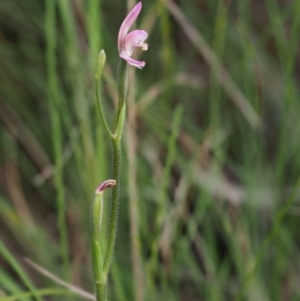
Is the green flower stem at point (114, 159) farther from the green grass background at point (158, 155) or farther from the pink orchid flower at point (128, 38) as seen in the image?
the green grass background at point (158, 155)

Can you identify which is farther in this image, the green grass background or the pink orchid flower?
the green grass background

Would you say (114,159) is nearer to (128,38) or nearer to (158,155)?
(128,38)

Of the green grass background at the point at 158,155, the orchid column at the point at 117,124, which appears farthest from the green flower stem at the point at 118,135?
the green grass background at the point at 158,155

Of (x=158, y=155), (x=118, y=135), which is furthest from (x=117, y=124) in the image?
(x=158, y=155)

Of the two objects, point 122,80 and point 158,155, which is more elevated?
point 122,80

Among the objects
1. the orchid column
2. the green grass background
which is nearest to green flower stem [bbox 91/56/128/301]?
the orchid column

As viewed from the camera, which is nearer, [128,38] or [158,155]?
[128,38]

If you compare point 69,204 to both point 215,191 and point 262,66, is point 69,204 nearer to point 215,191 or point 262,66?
point 215,191

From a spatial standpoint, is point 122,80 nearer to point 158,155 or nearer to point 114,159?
point 114,159

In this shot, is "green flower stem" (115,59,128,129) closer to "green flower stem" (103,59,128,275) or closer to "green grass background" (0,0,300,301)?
"green flower stem" (103,59,128,275)
